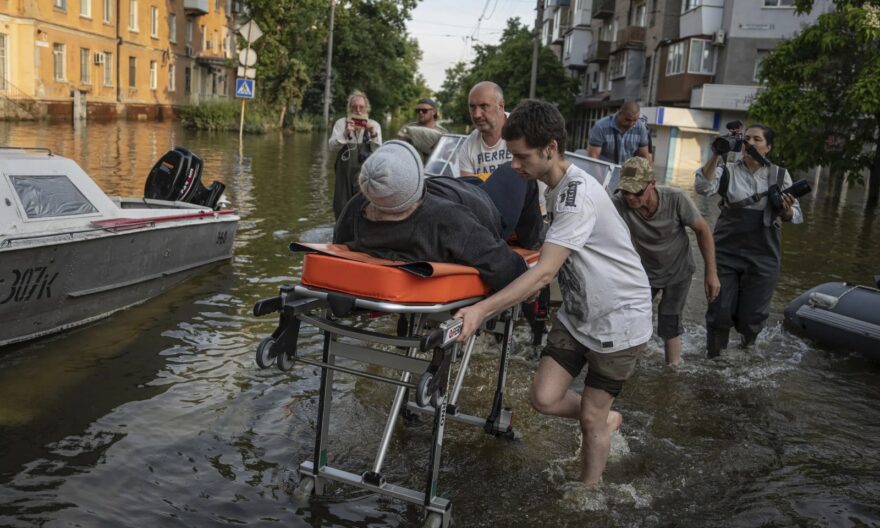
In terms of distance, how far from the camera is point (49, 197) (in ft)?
24.0

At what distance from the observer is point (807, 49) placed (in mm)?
21906

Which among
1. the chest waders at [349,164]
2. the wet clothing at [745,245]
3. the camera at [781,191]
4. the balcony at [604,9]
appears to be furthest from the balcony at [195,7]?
the camera at [781,191]

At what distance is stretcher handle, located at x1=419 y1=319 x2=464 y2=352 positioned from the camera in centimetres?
337

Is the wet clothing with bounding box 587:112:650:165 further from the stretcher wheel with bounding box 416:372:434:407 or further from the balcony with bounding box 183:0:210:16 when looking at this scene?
the balcony with bounding box 183:0:210:16

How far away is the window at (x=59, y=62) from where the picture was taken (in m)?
37.5

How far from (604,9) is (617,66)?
20.8ft

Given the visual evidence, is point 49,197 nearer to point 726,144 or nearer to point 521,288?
point 521,288

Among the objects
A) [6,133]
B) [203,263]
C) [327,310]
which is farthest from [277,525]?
[6,133]

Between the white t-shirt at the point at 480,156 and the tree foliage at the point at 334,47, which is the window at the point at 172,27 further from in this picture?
the white t-shirt at the point at 480,156

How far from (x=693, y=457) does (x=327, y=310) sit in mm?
2785

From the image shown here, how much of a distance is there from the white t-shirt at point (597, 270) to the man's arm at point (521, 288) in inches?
2.4

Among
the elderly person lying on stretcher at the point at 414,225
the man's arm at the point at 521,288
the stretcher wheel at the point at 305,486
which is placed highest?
the elderly person lying on stretcher at the point at 414,225

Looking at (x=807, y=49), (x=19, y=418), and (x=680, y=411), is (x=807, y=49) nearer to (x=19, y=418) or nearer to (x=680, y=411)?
(x=680, y=411)

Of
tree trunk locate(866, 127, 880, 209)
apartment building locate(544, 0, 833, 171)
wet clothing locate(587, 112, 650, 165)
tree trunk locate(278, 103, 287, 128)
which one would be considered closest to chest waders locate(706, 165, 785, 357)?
wet clothing locate(587, 112, 650, 165)
